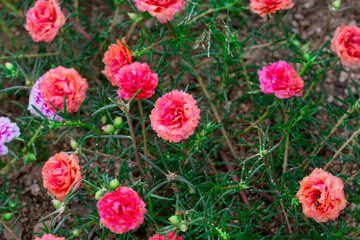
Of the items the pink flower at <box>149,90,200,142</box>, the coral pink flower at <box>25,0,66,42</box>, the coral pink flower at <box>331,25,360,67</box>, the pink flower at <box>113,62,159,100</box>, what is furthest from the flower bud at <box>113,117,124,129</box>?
the coral pink flower at <box>331,25,360,67</box>

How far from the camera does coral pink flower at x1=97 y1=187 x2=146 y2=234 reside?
178cm

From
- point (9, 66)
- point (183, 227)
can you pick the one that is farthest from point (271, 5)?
point (9, 66)

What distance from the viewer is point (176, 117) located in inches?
73.4

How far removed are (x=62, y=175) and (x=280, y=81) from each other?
1197 mm

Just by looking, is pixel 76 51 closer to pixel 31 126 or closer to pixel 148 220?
pixel 31 126

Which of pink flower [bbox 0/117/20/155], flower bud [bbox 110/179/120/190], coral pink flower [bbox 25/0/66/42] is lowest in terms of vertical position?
pink flower [bbox 0/117/20/155]

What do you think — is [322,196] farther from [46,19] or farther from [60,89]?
[46,19]

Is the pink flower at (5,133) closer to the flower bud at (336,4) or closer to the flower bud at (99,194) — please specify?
the flower bud at (99,194)

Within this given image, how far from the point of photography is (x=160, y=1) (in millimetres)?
2084

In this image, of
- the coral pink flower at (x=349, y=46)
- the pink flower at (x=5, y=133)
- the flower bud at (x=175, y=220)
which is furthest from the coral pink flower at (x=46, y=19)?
the coral pink flower at (x=349, y=46)

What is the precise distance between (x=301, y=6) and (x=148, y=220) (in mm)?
2329

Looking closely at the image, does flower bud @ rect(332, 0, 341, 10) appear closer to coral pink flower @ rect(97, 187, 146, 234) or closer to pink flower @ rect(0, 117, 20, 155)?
coral pink flower @ rect(97, 187, 146, 234)

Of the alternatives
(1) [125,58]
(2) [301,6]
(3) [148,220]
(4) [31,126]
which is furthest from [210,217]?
(2) [301,6]

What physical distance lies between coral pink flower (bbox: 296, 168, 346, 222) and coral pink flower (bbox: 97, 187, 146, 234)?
79cm
